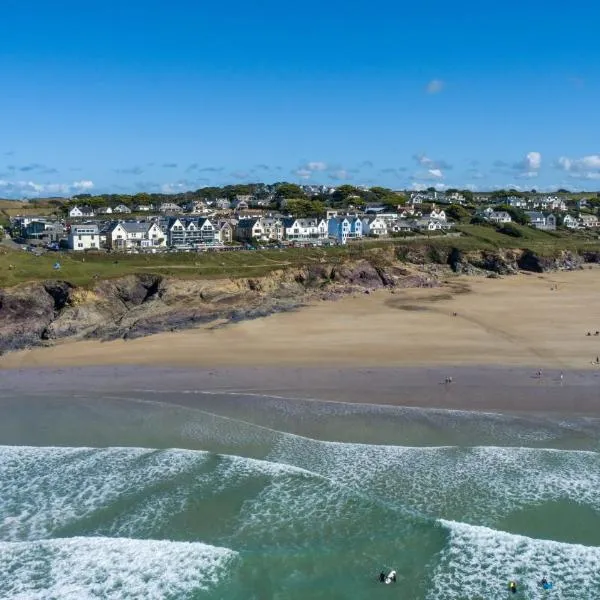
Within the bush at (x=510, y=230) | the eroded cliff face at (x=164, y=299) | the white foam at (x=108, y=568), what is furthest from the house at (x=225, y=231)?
the white foam at (x=108, y=568)

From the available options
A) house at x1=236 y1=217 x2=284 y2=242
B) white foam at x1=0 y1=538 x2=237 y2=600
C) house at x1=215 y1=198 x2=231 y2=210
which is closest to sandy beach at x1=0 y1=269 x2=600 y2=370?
white foam at x1=0 y1=538 x2=237 y2=600

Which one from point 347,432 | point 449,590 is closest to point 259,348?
point 347,432

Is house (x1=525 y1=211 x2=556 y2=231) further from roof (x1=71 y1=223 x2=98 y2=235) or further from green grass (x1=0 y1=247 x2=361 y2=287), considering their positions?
roof (x1=71 y1=223 x2=98 y2=235)

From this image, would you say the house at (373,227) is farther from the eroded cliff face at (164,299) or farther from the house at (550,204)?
the house at (550,204)

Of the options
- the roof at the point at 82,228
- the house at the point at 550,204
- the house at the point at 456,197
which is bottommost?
the roof at the point at 82,228

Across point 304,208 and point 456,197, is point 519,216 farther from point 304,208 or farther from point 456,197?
point 456,197

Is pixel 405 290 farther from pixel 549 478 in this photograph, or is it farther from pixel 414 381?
pixel 549 478
